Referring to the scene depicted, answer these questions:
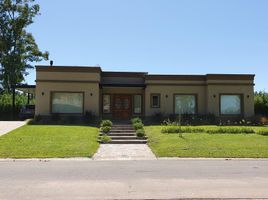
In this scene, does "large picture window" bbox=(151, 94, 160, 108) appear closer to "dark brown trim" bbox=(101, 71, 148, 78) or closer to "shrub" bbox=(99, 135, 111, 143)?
"dark brown trim" bbox=(101, 71, 148, 78)

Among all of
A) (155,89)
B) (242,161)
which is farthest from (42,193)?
(155,89)

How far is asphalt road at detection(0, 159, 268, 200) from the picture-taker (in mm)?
8133

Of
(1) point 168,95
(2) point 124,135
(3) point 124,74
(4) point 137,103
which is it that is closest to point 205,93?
(1) point 168,95

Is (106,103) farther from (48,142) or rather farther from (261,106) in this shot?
(261,106)

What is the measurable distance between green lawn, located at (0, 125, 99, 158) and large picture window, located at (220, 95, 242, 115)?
38.3 ft

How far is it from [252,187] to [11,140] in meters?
13.3

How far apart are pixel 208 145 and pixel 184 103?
1242 cm

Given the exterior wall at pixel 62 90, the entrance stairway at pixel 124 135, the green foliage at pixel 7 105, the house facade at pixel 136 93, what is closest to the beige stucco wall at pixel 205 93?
the house facade at pixel 136 93

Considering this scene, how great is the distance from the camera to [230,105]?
99.7 feet

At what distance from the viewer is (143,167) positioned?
12.4 m

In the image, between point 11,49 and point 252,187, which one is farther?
point 11,49

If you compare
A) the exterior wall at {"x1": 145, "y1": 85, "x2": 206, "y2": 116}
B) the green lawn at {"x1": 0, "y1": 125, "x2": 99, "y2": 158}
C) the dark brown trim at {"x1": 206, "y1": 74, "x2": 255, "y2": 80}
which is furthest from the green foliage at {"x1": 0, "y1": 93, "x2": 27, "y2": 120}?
the dark brown trim at {"x1": 206, "y1": 74, "x2": 255, "y2": 80}

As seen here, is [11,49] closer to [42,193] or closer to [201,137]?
[201,137]

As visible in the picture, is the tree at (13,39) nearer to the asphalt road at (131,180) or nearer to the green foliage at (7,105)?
the green foliage at (7,105)
